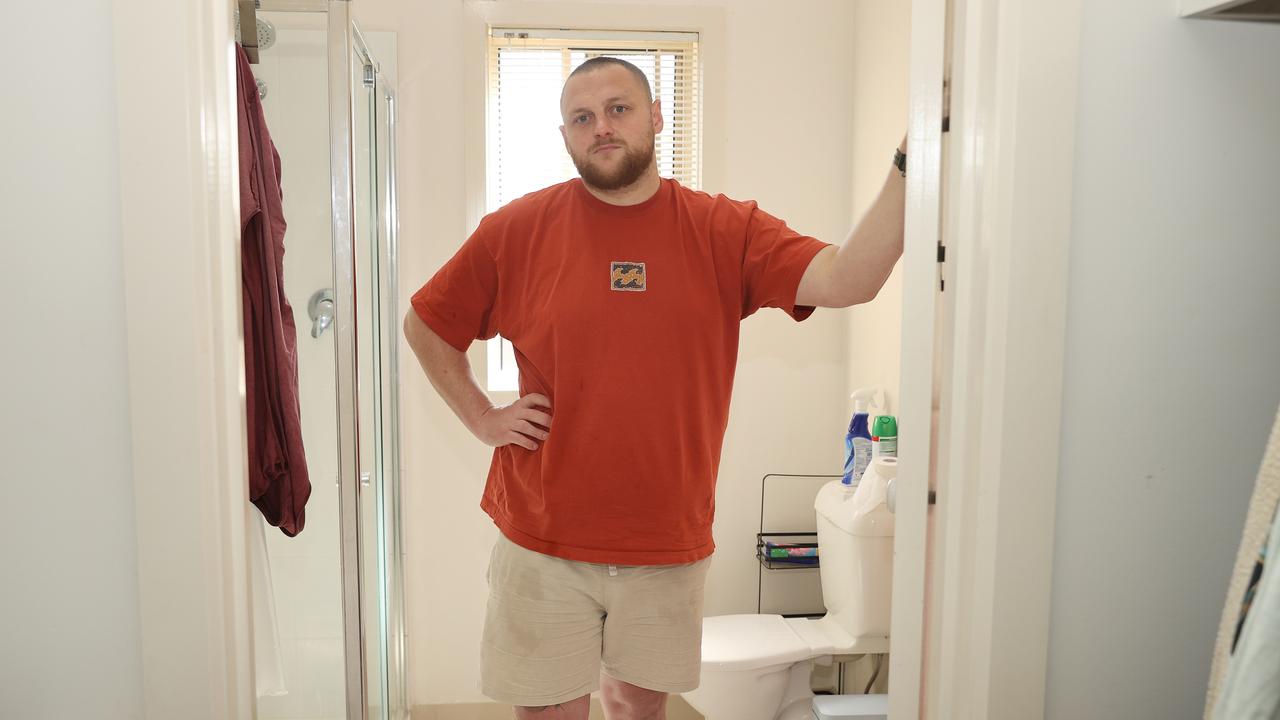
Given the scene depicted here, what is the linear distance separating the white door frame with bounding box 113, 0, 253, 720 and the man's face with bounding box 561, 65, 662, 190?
663 mm

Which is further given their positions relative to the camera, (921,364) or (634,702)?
(634,702)

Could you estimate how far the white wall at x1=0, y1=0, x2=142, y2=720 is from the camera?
824 mm

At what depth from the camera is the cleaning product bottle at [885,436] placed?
206 cm

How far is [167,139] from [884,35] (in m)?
1.94

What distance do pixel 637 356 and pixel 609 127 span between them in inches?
15.3

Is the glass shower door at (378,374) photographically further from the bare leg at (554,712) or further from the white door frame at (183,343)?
the white door frame at (183,343)

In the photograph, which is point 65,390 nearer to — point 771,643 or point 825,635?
point 771,643

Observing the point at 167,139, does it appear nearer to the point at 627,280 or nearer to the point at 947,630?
the point at 627,280

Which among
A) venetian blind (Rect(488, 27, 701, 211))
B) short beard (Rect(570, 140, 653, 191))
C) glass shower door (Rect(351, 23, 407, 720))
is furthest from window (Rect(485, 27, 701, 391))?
short beard (Rect(570, 140, 653, 191))

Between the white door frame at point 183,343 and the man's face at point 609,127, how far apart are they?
663mm

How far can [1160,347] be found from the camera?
0.87 m

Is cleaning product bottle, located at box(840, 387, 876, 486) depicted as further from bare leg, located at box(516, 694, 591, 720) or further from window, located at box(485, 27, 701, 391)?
bare leg, located at box(516, 694, 591, 720)

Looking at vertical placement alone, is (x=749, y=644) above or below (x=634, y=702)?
below

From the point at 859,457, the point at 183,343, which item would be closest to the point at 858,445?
the point at 859,457
